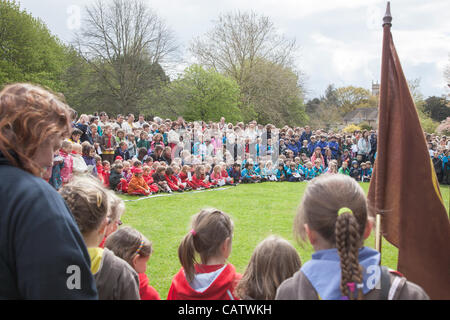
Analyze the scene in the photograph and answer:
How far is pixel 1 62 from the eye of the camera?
24812mm

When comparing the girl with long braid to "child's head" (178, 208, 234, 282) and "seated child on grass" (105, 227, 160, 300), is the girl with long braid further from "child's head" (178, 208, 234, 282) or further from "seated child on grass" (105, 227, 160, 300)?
"seated child on grass" (105, 227, 160, 300)

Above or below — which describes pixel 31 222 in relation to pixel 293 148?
above

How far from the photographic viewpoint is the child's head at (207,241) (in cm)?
250

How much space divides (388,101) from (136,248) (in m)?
1.98

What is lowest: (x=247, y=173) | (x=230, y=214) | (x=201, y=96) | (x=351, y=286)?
(x=230, y=214)

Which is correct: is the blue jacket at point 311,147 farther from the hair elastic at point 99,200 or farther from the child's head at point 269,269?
the hair elastic at point 99,200

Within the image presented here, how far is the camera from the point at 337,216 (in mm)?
1574

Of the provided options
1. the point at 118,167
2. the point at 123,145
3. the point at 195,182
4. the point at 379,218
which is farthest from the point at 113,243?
the point at 123,145

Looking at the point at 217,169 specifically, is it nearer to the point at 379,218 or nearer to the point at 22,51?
the point at 379,218

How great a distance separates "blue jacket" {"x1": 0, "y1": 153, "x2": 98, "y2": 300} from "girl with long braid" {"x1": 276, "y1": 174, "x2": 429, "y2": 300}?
87 centimetres

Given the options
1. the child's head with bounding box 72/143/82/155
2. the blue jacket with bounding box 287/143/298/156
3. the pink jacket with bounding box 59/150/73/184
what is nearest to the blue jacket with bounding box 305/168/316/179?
the blue jacket with bounding box 287/143/298/156

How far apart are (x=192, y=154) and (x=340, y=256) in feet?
42.4
